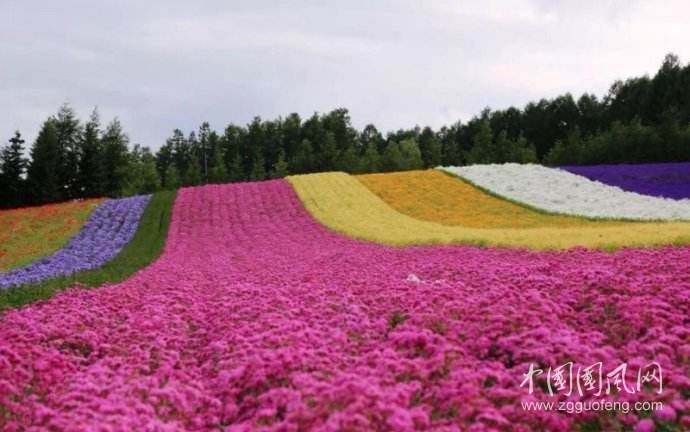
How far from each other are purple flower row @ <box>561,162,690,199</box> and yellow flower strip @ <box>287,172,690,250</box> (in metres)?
13.0

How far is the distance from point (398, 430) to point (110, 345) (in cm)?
515

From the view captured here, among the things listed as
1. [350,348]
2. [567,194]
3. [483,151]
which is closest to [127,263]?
[350,348]

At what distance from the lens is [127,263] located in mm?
24125

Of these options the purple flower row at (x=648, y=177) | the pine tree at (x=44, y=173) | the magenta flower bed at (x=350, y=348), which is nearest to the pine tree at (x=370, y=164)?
the pine tree at (x=44, y=173)

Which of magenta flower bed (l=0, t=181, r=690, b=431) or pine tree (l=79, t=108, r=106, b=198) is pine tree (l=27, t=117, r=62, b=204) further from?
magenta flower bed (l=0, t=181, r=690, b=431)

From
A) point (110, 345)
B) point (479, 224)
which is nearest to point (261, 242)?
point (479, 224)

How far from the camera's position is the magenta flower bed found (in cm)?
625

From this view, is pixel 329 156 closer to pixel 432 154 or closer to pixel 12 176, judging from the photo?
pixel 432 154

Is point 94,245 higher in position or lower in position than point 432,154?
lower

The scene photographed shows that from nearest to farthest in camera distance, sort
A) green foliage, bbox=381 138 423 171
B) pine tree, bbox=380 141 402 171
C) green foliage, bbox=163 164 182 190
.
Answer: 1. pine tree, bbox=380 141 402 171
2. green foliage, bbox=381 138 423 171
3. green foliage, bbox=163 164 182 190

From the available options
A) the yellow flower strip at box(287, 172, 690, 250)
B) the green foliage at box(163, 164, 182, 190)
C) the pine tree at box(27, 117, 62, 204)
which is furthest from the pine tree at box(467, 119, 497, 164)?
the pine tree at box(27, 117, 62, 204)

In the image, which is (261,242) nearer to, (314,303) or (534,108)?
(314,303)

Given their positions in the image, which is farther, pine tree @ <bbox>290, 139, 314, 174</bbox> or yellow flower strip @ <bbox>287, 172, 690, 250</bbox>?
pine tree @ <bbox>290, 139, 314, 174</bbox>

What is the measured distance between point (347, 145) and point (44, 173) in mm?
55172
